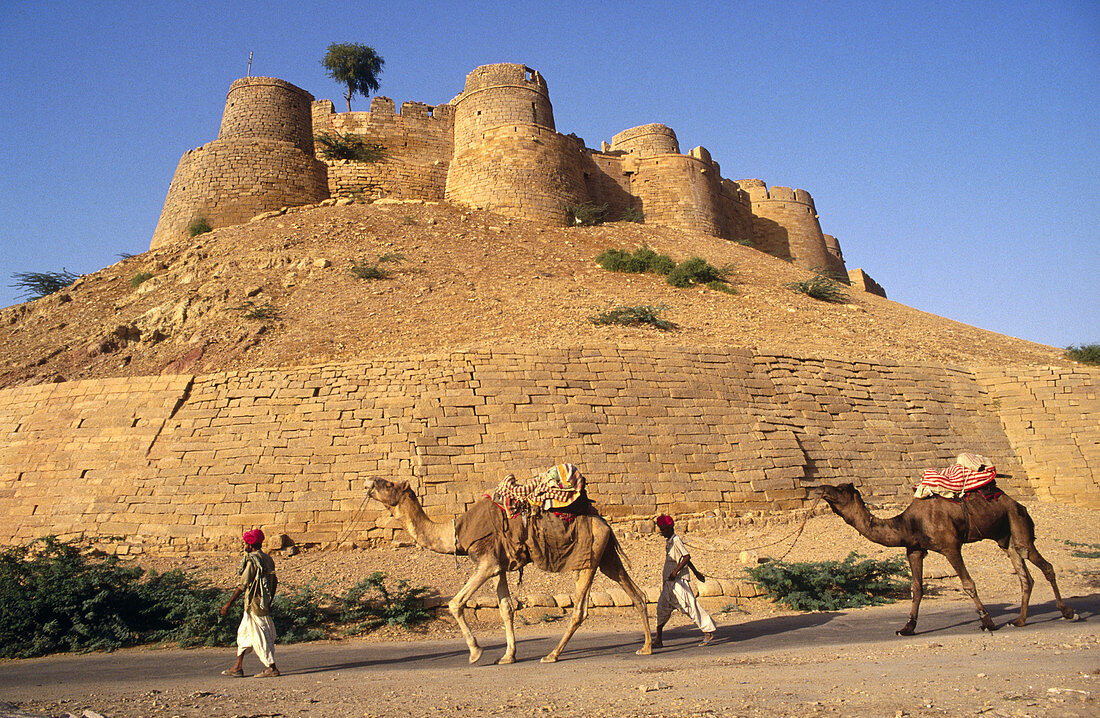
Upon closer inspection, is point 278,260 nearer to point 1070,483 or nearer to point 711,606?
point 711,606

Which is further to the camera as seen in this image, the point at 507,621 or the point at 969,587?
the point at 969,587

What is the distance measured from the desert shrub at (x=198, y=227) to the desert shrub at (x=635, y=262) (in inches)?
479

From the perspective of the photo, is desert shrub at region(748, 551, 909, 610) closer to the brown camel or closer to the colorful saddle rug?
the brown camel

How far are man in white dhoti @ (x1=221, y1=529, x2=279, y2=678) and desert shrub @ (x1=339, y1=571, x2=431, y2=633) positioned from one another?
6.09ft

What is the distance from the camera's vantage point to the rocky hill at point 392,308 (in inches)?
549

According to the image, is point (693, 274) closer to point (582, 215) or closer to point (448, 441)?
point (582, 215)

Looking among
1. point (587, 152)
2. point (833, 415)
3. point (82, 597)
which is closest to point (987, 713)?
point (82, 597)

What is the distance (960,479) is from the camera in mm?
6145

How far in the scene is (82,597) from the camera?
671 cm

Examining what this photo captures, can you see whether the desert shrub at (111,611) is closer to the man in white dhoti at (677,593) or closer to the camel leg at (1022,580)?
the man in white dhoti at (677,593)

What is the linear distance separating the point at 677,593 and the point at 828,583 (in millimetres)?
2888

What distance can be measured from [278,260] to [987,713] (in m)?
17.6

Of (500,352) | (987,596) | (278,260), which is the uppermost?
(278,260)

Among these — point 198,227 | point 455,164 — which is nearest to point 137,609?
point 198,227
